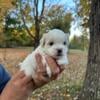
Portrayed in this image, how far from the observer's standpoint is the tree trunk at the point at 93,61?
156 inches

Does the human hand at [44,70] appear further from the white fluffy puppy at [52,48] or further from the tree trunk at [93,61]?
the tree trunk at [93,61]

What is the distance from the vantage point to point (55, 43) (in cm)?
105

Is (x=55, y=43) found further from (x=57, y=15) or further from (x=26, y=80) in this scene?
(x=57, y=15)

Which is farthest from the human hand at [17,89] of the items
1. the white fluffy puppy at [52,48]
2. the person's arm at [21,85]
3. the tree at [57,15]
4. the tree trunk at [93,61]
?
the tree at [57,15]

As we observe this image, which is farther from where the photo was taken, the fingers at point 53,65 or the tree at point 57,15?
the tree at point 57,15

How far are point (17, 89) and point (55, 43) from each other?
330 mm

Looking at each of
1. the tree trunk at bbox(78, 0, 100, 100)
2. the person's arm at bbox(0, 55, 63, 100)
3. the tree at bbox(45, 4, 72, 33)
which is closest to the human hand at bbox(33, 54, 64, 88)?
the person's arm at bbox(0, 55, 63, 100)

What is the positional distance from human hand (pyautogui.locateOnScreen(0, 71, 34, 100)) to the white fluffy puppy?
13 centimetres

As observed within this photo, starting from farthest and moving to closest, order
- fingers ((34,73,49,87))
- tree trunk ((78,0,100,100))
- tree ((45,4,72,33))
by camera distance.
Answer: tree ((45,4,72,33))
tree trunk ((78,0,100,100))
fingers ((34,73,49,87))

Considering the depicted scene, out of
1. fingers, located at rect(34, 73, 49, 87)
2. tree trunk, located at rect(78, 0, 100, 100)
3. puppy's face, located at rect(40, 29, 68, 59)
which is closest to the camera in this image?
puppy's face, located at rect(40, 29, 68, 59)

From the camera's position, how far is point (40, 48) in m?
1.12

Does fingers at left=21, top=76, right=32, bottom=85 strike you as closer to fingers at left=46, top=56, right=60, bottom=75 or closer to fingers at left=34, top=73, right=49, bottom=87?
fingers at left=34, top=73, right=49, bottom=87

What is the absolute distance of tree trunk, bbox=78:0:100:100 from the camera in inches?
Answer: 156

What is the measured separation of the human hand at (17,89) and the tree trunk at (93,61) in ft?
8.99
